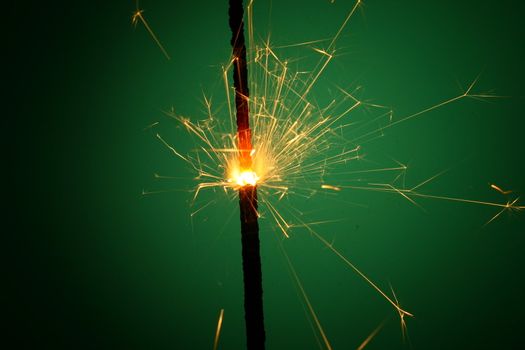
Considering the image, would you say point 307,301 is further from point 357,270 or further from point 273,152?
point 273,152

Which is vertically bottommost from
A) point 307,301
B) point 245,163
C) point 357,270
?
point 245,163

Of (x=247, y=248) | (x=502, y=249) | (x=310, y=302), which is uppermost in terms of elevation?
(x=502, y=249)

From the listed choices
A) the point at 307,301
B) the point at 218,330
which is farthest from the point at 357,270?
the point at 218,330

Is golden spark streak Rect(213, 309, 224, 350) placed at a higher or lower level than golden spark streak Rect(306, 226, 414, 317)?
lower

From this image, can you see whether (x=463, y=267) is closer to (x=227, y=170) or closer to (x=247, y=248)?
(x=227, y=170)

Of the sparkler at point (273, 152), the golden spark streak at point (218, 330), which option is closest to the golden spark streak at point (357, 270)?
the sparkler at point (273, 152)

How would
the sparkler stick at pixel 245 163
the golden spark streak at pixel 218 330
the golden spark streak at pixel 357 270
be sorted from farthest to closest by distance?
1. the golden spark streak at pixel 218 330
2. the golden spark streak at pixel 357 270
3. the sparkler stick at pixel 245 163

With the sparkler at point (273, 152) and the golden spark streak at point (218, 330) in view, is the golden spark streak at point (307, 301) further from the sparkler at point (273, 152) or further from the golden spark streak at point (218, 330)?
the golden spark streak at point (218, 330)

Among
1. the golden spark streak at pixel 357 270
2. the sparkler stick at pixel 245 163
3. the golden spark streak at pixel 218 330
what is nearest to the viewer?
the sparkler stick at pixel 245 163

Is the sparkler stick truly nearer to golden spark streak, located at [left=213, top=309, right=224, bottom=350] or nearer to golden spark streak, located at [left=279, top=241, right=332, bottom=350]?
golden spark streak, located at [left=279, top=241, right=332, bottom=350]

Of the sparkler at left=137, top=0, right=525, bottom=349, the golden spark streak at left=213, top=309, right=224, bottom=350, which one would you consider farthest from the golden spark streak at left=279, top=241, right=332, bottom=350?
the golden spark streak at left=213, top=309, right=224, bottom=350

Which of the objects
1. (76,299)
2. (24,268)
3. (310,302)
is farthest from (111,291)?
(310,302)
